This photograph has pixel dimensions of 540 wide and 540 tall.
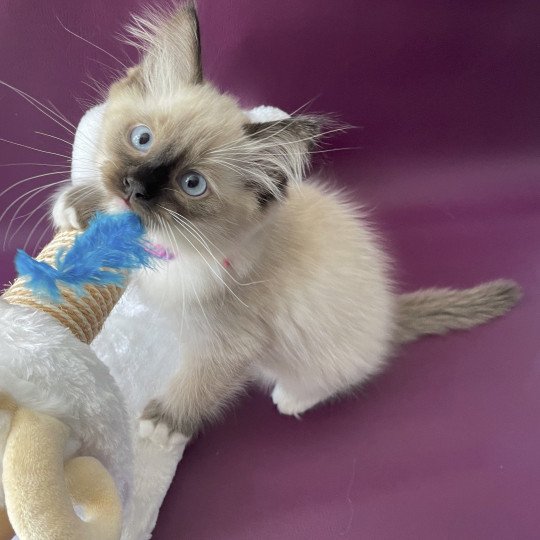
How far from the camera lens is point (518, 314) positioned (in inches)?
51.7

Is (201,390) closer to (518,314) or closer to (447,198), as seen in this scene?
(518,314)

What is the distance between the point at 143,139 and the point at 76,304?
24 centimetres

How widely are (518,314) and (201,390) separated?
2.48 feet

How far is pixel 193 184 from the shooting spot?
79 cm

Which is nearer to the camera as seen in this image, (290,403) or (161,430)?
(161,430)

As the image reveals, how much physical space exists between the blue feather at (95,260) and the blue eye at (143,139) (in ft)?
0.33

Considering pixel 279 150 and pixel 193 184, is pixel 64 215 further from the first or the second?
pixel 279 150

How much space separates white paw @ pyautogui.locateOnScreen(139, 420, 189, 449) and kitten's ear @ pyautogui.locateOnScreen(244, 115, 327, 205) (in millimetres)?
456

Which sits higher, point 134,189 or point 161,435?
point 134,189

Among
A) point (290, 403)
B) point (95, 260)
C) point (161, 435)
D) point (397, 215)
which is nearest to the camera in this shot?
point (95, 260)

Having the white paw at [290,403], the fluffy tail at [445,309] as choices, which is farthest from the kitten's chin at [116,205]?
the fluffy tail at [445,309]

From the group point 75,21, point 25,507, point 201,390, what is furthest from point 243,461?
point 75,21

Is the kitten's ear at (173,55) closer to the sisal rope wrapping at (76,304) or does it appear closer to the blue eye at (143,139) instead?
the blue eye at (143,139)

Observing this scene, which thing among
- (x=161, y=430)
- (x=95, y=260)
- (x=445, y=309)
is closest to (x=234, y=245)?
(x=95, y=260)
